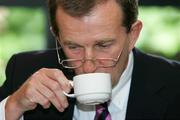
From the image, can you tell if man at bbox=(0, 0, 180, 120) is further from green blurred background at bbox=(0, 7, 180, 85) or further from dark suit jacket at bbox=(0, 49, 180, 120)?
green blurred background at bbox=(0, 7, 180, 85)

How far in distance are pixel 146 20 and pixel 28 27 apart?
731 millimetres

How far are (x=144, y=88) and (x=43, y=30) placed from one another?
58.1 inches

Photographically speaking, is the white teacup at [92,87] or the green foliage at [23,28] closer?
the white teacup at [92,87]

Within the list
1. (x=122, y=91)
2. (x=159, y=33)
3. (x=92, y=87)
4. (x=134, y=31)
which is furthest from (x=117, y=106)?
(x=159, y=33)

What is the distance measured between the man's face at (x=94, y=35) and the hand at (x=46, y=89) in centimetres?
9

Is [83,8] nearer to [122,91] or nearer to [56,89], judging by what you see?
[56,89]

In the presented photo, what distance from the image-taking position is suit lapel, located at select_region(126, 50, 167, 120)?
62.6 inches

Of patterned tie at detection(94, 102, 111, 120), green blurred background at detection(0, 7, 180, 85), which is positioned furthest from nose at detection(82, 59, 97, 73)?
green blurred background at detection(0, 7, 180, 85)

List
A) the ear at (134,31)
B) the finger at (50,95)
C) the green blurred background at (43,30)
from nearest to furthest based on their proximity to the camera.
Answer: the finger at (50,95)
the ear at (134,31)
the green blurred background at (43,30)

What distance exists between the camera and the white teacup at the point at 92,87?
4.05 feet

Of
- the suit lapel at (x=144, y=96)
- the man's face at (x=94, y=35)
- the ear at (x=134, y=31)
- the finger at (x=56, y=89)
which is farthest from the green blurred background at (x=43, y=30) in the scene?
the finger at (x=56, y=89)

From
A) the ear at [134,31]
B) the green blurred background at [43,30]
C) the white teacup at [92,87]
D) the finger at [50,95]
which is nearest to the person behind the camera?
the white teacup at [92,87]

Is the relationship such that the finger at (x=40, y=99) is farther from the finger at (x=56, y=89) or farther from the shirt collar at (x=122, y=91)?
the shirt collar at (x=122, y=91)

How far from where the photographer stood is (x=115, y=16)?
4.66ft
